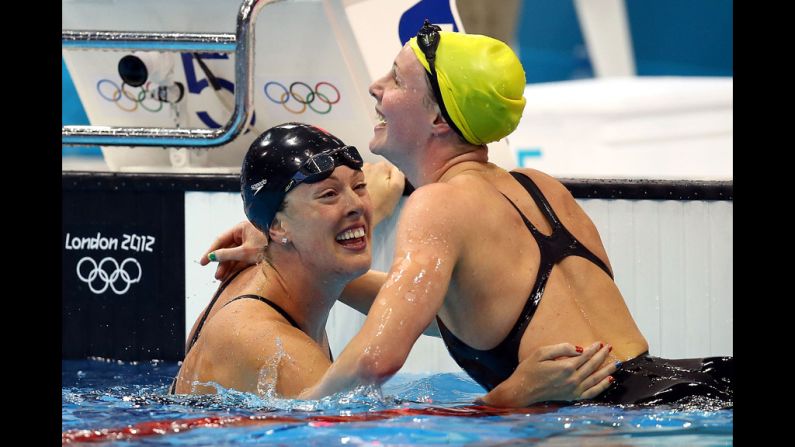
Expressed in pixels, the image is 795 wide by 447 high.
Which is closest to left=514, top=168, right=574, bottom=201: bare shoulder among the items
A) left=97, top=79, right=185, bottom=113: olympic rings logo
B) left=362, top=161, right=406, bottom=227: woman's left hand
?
left=362, top=161, right=406, bottom=227: woman's left hand

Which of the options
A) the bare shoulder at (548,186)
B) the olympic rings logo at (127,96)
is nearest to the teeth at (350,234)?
the bare shoulder at (548,186)

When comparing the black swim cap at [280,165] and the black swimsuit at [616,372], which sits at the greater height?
the black swim cap at [280,165]

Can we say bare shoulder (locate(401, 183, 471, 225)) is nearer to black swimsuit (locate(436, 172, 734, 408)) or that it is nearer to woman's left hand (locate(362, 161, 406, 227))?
black swimsuit (locate(436, 172, 734, 408))

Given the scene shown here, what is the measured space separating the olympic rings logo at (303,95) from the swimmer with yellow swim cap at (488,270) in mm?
1682

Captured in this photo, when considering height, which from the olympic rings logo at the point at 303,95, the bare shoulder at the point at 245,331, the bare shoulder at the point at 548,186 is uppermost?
the olympic rings logo at the point at 303,95

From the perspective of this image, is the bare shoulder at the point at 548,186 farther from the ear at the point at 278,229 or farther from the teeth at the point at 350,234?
the ear at the point at 278,229

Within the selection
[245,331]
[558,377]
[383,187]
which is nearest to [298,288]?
[245,331]

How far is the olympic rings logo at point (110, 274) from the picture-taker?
5.01m

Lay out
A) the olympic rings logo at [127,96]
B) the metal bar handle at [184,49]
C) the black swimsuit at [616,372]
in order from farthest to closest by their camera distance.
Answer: the olympic rings logo at [127,96] < the metal bar handle at [184,49] < the black swimsuit at [616,372]

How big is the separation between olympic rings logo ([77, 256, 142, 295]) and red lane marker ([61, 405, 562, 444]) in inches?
88.8

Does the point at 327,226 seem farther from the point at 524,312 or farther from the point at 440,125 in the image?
the point at 524,312

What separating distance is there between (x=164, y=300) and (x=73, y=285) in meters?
0.47

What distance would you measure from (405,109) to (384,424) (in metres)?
1.01
